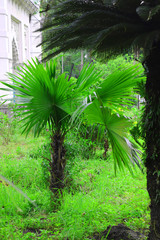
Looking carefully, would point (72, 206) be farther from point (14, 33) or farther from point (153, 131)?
point (14, 33)

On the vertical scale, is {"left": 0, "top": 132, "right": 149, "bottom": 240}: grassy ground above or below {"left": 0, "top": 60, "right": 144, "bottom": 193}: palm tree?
below

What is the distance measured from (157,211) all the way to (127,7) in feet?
6.38

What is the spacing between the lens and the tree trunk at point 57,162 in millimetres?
3889

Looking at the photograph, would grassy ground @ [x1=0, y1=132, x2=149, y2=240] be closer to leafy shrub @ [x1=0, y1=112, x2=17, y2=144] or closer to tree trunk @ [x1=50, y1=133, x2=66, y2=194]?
tree trunk @ [x1=50, y1=133, x2=66, y2=194]

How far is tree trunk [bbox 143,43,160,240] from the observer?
2457 millimetres

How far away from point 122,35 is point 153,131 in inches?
37.1

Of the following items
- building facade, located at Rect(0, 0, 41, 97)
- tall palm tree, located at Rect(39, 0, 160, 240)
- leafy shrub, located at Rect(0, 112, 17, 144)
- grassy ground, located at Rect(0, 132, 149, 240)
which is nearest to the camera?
tall palm tree, located at Rect(39, 0, 160, 240)

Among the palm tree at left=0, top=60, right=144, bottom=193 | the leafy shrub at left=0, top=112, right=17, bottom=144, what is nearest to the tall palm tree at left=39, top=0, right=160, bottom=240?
the palm tree at left=0, top=60, right=144, bottom=193

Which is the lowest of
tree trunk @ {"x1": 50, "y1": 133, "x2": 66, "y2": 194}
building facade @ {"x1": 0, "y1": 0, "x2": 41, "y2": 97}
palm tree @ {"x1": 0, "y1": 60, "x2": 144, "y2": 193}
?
tree trunk @ {"x1": 50, "y1": 133, "x2": 66, "y2": 194}

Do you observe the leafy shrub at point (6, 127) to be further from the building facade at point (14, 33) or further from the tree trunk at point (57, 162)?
the tree trunk at point (57, 162)

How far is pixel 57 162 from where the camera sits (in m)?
3.93

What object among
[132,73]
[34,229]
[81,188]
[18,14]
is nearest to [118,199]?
[81,188]

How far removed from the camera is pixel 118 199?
434 cm

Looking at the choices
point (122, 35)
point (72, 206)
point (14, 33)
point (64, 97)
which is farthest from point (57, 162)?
point (14, 33)
